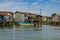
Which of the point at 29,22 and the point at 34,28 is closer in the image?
the point at 29,22

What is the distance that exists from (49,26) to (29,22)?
1.80 ft

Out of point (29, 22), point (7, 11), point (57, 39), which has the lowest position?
point (57, 39)

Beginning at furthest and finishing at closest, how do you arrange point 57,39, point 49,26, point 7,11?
1. point 49,26
2. point 7,11
3. point 57,39

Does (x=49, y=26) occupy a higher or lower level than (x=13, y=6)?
lower

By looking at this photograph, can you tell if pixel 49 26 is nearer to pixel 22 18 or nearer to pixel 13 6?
pixel 22 18

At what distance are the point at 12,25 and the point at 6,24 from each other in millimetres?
153

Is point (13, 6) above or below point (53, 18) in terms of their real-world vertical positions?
above

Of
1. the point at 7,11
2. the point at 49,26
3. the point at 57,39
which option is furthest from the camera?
the point at 49,26

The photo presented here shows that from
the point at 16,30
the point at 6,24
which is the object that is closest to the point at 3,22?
the point at 6,24

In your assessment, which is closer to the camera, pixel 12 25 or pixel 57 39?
pixel 57 39

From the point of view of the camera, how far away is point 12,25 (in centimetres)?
452

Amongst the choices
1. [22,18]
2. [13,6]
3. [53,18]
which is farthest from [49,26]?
[13,6]

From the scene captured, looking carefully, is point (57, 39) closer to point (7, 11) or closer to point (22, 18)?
point (22, 18)

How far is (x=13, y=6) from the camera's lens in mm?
4359
